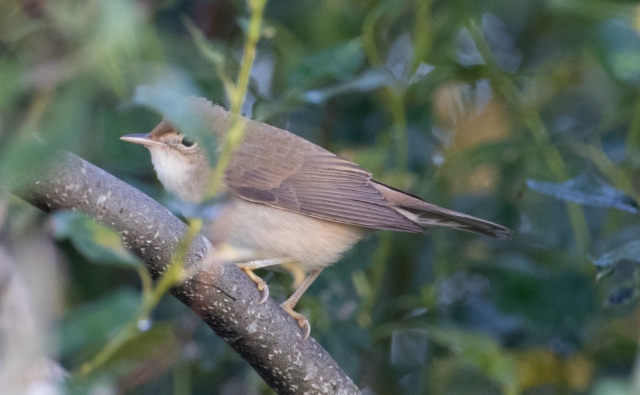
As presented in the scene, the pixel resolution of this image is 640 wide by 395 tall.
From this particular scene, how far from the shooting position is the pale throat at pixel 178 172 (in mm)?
3062

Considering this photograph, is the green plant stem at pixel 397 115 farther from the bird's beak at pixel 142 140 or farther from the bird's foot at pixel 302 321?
the bird's beak at pixel 142 140

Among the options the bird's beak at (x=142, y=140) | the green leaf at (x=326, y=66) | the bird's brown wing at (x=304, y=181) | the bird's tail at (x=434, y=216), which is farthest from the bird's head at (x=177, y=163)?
the bird's tail at (x=434, y=216)

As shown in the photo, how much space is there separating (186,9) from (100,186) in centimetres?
241

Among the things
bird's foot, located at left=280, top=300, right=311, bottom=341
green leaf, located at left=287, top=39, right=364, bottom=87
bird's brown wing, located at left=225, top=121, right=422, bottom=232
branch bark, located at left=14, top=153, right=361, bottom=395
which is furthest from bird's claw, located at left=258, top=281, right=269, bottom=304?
green leaf, located at left=287, top=39, right=364, bottom=87

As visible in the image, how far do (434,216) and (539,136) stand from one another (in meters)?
0.67

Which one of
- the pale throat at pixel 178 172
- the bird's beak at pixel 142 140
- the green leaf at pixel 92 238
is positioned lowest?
the pale throat at pixel 178 172

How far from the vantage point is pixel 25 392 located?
4.40 ft

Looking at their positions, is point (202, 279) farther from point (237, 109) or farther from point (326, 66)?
point (326, 66)

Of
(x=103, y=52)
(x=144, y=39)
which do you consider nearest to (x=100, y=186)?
(x=103, y=52)

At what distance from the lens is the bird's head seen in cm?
305

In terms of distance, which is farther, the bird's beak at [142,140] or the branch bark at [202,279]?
the bird's beak at [142,140]

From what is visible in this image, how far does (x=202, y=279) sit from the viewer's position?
1.95m

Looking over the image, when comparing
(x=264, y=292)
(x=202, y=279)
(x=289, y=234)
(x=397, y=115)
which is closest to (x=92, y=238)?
(x=202, y=279)

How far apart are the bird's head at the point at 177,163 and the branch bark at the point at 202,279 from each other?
3.19ft
